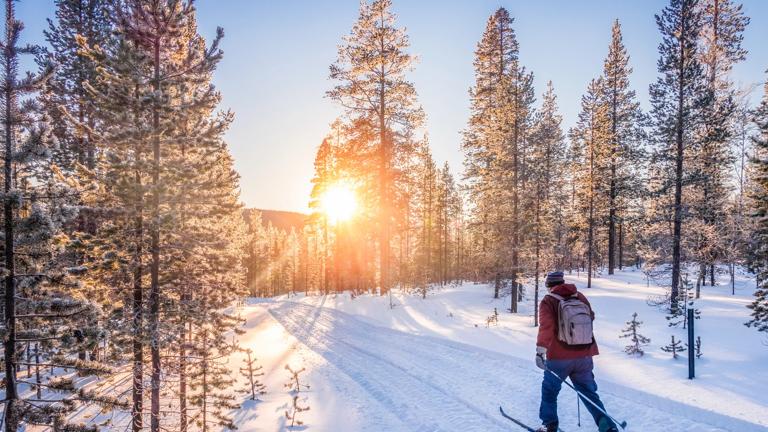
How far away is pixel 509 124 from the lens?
70.8 ft

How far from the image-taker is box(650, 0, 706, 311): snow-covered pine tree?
731 inches

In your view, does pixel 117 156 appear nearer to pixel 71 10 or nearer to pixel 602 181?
pixel 71 10

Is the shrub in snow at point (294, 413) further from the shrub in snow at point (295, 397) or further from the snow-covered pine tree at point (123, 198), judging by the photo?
the snow-covered pine tree at point (123, 198)

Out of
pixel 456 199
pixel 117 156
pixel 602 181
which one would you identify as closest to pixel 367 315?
pixel 117 156

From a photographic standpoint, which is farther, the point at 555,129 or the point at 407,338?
the point at 555,129

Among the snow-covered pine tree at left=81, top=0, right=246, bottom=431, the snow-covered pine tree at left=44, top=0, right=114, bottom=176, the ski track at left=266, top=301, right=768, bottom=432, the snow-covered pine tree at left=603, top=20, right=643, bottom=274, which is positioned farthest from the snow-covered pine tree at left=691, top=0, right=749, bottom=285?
the snow-covered pine tree at left=44, top=0, right=114, bottom=176

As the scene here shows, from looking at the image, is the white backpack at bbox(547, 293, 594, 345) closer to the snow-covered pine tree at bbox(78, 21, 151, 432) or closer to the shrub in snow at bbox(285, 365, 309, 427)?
the shrub in snow at bbox(285, 365, 309, 427)

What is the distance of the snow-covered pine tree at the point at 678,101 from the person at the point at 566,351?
15974 millimetres

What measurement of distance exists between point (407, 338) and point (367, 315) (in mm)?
6558

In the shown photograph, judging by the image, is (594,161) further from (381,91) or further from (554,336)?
(554,336)

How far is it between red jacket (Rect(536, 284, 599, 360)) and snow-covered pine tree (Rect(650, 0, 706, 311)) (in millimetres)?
16038

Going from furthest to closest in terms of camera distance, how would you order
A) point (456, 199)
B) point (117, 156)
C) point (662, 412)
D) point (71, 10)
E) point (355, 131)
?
point (456, 199), point (355, 131), point (71, 10), point (117, 156), point (662, 412)

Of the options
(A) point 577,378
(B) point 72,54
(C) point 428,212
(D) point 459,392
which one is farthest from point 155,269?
(C) point 428,212

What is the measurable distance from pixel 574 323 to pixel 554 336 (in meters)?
0.39
